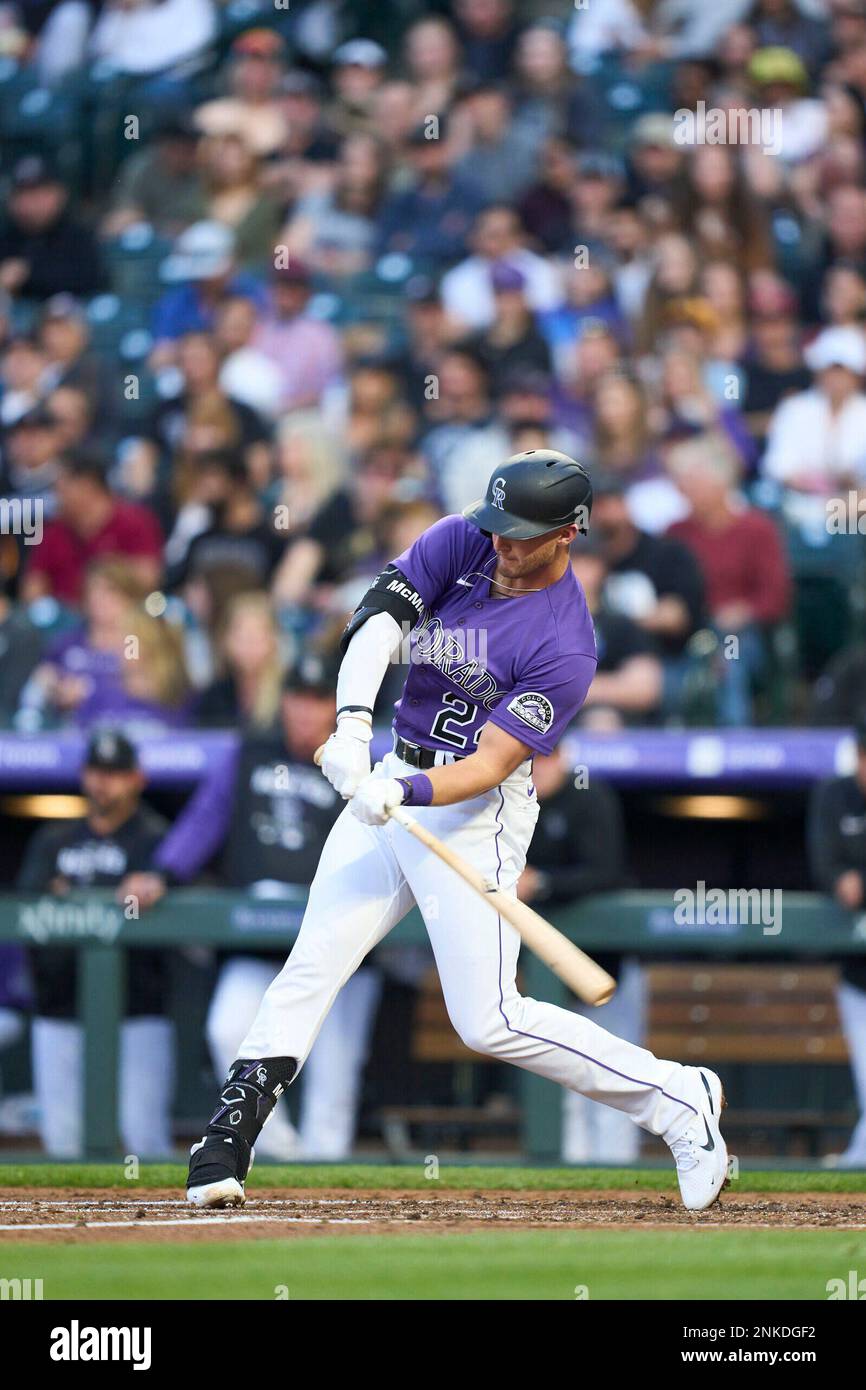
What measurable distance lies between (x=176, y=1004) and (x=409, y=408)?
333 cm

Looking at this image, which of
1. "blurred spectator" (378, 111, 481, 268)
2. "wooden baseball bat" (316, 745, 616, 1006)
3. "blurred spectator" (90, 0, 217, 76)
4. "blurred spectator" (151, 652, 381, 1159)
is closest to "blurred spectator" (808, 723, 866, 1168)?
"blurred spectator" (151, 652, 381, 1159)

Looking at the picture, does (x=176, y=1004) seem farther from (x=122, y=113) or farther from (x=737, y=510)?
(x=122, y=113)

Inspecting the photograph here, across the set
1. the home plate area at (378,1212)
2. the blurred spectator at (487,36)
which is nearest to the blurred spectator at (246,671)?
the home plate area at (378,1212)

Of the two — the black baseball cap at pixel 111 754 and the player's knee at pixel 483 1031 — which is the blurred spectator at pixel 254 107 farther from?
the player's knee at pixel 483 1031

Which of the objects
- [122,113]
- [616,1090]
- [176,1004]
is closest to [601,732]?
[176,1004]

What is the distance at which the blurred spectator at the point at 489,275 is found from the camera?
1039 centimetres

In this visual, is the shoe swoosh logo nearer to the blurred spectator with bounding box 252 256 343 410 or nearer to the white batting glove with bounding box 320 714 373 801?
the white batting glove with bounding box 320 714 373 801

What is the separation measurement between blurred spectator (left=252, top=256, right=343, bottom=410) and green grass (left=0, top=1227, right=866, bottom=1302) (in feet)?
19.5

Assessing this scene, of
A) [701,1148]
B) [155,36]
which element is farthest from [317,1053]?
[155,36]

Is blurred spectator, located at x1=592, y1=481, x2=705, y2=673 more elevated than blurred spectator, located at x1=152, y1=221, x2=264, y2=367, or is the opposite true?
blurred spectator, located at x1=152, y1=221, x2=264, y2=367

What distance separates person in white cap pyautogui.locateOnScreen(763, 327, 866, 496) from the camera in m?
9.38

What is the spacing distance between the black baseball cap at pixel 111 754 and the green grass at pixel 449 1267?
125 inches

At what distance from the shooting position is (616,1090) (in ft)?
16.6

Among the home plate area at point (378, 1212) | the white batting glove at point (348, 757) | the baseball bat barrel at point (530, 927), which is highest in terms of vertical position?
the white batting glove at point (348, 757)
